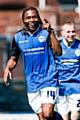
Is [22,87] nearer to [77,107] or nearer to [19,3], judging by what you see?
[77,107]

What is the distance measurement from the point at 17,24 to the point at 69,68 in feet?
52.8

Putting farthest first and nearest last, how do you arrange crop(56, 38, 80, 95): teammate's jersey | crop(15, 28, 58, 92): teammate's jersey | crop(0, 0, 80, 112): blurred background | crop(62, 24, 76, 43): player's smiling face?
1. crop(0, 0, 80, 112): blurred background
2. crop(56, 38, 80, 95): teammate's jersey
3. crop(62, 24, 76, 43): player's smiling face
4. crop(15, 28, 58, 92): teammate's jersey

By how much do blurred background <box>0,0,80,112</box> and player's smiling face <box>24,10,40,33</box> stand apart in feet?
15.5

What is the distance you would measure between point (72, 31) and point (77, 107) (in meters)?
1.05

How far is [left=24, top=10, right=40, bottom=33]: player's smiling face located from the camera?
299 inches

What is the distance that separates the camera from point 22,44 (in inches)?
304

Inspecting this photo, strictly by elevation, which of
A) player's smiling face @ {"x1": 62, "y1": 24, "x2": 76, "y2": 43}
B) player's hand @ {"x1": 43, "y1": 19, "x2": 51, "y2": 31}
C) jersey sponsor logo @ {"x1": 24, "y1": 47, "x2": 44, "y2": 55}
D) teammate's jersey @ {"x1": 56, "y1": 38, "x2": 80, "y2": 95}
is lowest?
teammate's jersey @ {"x1": 56, "y1": 38, "x2": 80, "y2": 95}

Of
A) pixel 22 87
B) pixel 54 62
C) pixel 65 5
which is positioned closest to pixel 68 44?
pixel 54 62

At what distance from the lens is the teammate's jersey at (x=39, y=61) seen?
7.55 meters

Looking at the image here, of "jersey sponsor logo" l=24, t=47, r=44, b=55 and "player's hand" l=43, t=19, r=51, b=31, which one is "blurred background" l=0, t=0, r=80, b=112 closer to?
"jersey sponsor logo" l=24, t=47, r=44, b=55

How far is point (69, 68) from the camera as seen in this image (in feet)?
27.2

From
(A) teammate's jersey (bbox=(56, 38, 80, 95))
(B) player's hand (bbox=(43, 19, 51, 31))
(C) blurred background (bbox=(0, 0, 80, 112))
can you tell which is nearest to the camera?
(B) player's hand (bbox=(43, 19, 51, 31))

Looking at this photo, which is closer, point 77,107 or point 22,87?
point 77,107

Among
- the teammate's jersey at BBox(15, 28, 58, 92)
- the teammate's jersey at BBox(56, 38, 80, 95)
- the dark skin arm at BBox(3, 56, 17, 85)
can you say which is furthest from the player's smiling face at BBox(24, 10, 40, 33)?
the teammate's jersey at BBox(56, 38, 80, 95)
